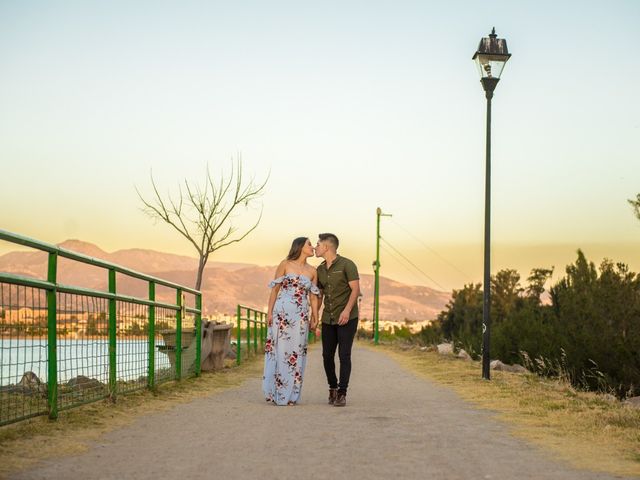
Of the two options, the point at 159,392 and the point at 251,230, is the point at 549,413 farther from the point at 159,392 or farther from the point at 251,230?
the point at 251,230

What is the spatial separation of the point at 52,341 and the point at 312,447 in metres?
2.43

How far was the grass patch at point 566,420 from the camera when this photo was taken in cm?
675

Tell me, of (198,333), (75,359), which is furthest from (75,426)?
(198,333)

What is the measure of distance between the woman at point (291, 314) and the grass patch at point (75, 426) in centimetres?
119

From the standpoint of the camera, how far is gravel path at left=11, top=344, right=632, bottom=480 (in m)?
5.80

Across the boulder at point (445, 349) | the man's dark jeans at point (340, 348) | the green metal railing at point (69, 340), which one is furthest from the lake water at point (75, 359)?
the boulder at point (445, 349)

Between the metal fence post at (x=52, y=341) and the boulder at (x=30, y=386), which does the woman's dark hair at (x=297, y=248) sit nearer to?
the metal fence post at (x=52, y=341)

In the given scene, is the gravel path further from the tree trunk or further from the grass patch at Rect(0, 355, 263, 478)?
the tree trunk

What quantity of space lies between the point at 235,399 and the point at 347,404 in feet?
4.80

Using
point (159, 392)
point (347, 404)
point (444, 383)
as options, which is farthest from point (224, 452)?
point (444, 383)

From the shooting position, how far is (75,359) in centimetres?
827

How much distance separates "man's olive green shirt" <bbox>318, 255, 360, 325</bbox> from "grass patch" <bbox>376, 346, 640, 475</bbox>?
79.9 inches

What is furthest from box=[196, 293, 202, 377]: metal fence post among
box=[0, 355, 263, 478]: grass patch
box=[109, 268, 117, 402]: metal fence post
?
box=[109, 268, 117, 402]: metal fence post

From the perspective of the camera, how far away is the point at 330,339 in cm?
1073
